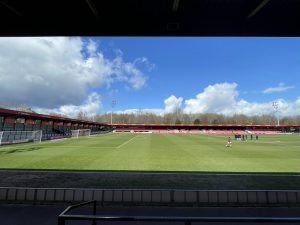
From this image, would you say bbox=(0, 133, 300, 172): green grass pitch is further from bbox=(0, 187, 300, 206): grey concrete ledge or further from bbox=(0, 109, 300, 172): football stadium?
bbox=(0, 187, 300, 206): grey concrete ledge

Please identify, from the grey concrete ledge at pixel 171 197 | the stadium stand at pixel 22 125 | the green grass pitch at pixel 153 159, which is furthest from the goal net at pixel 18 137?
the grey concrete ledge at pixel 171 197

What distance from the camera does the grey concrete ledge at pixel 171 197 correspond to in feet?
22.5

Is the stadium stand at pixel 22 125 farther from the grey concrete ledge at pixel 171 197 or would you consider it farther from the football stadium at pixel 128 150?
the grey concrete ledge at pixel 171 197

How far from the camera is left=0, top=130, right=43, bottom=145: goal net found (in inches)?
1404

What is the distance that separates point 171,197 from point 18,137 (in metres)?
38.7

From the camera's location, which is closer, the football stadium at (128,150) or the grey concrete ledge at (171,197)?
the grey concrete ledge at (171,197)

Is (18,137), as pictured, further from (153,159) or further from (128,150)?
(153,159)

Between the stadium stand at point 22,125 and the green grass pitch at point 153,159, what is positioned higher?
the stadium stand at point 22,125

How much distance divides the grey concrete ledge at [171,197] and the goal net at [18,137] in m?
31.8
